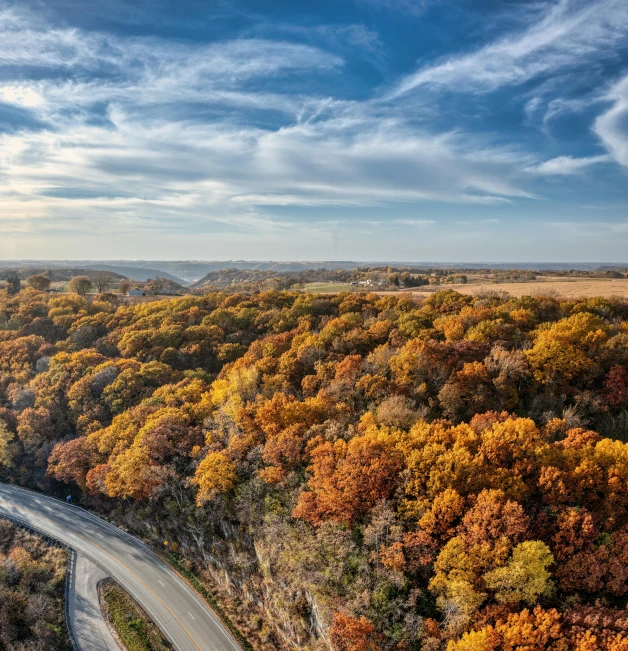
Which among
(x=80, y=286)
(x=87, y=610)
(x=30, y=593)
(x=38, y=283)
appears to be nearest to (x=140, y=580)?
(x=87, y=610)

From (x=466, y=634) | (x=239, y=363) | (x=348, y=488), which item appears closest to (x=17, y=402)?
(x=239, y=363)

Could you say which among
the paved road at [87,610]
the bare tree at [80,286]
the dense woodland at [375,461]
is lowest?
the paved road at [87,610]

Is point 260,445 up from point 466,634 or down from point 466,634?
up

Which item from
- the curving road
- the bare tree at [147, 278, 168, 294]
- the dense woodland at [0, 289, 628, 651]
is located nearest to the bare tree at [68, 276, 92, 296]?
the bare tree at [147, 278, 168, 294]

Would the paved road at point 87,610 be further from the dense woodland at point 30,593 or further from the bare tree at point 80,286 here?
the bare tree at point 80,286

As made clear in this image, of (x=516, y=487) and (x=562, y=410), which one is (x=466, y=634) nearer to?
(x=516, y=487)

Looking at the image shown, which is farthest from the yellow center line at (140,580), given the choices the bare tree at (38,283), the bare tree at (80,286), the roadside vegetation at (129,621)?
the bare tree at (38,283)
